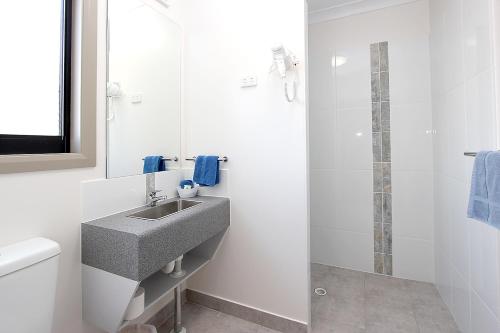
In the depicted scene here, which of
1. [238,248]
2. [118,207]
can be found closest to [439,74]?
[238,248]

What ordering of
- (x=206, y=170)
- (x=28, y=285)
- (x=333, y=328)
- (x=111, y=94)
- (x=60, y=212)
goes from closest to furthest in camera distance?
(x=28, y=285) < (x=60, y=212) < (x=111, y=94) < (x=333, y=328) < (x=206, y=170)

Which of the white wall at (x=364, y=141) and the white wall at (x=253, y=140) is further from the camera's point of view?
the white wall at (x=364, y=141)

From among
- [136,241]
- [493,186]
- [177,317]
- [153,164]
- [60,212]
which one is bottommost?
[177,317]

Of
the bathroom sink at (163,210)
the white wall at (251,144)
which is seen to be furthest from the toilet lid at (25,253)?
the bathroom sink at (163,210)

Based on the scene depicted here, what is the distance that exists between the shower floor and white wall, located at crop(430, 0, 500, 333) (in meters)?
0.13

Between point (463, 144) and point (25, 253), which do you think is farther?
point (463, 144)

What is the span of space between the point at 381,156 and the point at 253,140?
1.33 m

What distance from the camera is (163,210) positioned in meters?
1.56

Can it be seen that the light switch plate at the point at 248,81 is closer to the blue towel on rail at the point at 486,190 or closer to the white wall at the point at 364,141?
the white wall at the point at 364,141

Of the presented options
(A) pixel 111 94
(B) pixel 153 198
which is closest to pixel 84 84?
(A) pixel 111 94

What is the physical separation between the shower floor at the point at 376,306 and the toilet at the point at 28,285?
1.48 meters

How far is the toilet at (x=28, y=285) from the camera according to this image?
0.77 meters

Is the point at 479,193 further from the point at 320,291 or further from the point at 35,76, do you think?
the point at 35,76

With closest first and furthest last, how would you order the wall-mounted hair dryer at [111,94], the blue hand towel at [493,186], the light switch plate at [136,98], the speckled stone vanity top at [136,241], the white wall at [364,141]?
the blue hand towel at [493,186], the speckled stone vanity top at [136,241], the wall-mounted hair dryer at [111,94], the light switch plate at [136,98], the white wall at [364,141]
